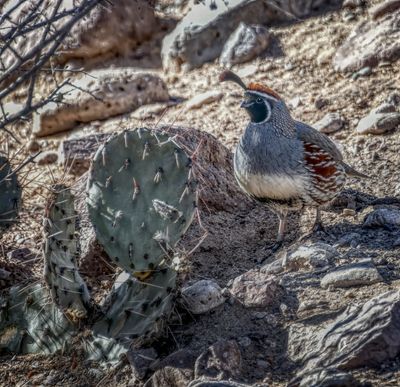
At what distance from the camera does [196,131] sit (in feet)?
18.8

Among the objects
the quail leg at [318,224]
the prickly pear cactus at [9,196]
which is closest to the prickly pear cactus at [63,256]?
the prickly pear cactus at [9,196]

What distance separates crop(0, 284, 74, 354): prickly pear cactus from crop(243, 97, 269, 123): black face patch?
174 centimetres

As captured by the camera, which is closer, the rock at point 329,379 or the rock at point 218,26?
the rock at point 329,379

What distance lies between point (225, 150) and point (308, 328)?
8.15 ft

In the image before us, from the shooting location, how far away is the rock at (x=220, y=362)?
11.1ft

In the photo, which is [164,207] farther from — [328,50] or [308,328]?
[328,50]

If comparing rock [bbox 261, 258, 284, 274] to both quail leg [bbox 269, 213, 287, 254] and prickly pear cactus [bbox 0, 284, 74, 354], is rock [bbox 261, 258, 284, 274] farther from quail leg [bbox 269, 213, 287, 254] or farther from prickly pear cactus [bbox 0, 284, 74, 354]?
prickly pear cactus [bbox 0, 284, 74, 354]

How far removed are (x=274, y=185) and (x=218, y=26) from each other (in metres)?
4.06

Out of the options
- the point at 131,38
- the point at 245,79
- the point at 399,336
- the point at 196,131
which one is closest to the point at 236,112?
the point at 245,79

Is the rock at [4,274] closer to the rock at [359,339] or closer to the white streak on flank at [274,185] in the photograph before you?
the white streak on flank at [274,185]

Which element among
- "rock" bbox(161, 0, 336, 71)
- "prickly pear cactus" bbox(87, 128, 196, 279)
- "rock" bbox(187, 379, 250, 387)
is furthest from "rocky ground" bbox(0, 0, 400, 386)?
"prickly pear cactus" bbox(87, 128, 196, 279)

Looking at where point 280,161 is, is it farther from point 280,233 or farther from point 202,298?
point 202,298

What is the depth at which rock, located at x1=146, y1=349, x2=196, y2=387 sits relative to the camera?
343 centimetres

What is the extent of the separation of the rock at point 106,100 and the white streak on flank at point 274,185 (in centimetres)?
317
